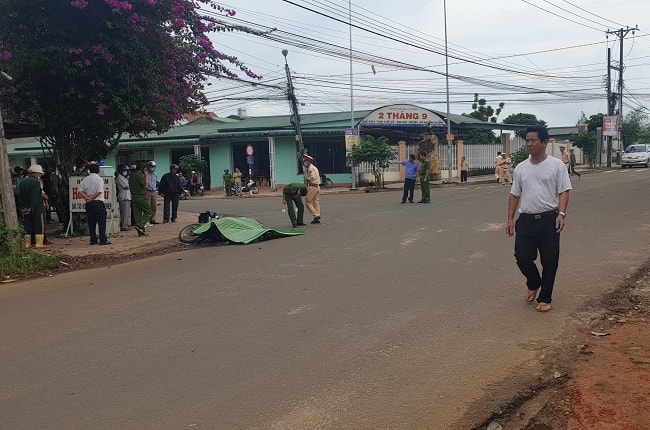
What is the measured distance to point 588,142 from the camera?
45938 millimetres

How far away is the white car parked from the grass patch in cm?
4355

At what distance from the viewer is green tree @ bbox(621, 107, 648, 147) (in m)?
62.3

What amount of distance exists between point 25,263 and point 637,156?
44291mm

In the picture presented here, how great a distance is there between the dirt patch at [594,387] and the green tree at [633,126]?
6166cm

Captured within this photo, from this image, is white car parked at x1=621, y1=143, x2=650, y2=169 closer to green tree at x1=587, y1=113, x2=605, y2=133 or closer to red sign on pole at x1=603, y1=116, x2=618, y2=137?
red sign on pole at x1=603, y1=116, x2=618, y2=137

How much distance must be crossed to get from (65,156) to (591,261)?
11344 millimetres

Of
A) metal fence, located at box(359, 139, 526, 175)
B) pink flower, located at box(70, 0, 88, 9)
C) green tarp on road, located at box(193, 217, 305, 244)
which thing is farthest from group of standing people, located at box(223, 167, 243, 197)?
pink flower, located at box(70, 0, 88, 9)

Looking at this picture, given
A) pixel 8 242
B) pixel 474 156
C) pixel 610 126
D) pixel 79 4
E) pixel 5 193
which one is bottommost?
pixel 8 242

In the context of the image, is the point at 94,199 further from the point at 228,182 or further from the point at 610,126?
the point at 610,126

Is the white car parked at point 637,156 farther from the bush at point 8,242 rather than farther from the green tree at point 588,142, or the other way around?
the bush at point 8,242

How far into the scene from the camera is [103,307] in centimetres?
691

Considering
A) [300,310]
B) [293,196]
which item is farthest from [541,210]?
[293,196]

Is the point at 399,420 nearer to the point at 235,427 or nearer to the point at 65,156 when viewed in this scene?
the point at 235,427

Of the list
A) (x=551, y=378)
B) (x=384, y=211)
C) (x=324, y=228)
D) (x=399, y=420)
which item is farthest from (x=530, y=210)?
(x=384, y=211)
